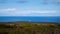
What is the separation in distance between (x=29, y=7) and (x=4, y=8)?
0.50 m

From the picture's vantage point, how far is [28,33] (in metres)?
2.96

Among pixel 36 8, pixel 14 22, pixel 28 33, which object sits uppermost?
pixel 36 8

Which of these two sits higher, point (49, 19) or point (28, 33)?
point (49, 19)

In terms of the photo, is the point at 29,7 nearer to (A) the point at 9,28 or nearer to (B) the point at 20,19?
(B) the point at 20,19

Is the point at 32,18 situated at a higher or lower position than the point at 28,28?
higher

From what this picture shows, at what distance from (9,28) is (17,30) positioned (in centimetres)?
16

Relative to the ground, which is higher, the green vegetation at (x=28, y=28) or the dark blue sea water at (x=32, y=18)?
the dark blue sea water at (x=32, y=18)

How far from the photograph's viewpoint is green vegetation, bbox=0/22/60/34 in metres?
2.96

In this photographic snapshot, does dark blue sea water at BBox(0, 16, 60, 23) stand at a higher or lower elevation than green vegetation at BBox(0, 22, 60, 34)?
higher

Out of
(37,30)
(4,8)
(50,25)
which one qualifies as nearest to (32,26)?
(37,30)

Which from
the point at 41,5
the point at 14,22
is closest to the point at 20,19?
the point at 14,22

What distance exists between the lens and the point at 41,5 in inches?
120

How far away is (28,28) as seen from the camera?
2975 millimetres

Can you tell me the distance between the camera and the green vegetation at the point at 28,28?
2.96 metres
